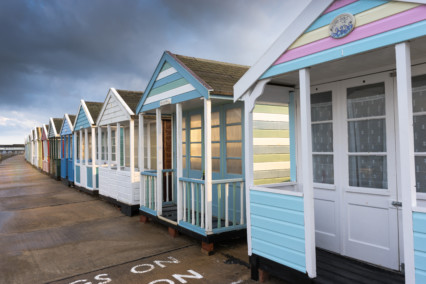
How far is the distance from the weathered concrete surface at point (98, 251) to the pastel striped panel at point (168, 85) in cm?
280

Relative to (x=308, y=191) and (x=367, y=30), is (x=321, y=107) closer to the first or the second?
(x=308, y=191)

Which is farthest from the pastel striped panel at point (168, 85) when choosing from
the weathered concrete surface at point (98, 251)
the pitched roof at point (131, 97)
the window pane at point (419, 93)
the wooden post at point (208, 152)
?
the window pane at point (419, 93)

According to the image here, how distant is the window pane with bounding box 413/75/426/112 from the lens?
10.3 ft

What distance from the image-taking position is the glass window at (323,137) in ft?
13.5

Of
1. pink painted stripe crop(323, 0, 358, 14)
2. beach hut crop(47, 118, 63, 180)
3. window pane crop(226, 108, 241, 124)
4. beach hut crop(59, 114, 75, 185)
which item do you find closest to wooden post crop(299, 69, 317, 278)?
pink painted stripe crop(323, 0, 358, 14)

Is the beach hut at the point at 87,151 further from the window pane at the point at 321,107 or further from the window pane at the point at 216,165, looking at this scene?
the window pane at the point at 321,107

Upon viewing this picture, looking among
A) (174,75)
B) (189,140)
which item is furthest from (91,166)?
(174,75)

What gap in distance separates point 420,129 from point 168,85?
173 inches

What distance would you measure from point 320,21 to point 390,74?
107 cm

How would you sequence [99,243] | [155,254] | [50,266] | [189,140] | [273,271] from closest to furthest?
1. [273,271]
2. [50,266]
3. [155,254]
4. [99,243]
5. [189,140]

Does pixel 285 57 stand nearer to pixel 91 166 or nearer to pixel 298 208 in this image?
pixel 298 208

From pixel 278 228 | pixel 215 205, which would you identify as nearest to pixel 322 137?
pixel 278 228

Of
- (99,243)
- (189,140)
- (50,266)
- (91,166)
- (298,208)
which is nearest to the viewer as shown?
(298,208)

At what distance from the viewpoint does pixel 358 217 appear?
380cm
